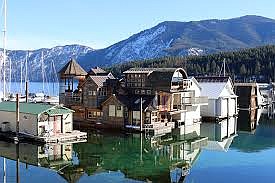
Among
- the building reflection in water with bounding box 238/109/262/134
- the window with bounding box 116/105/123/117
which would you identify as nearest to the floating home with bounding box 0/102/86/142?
the window with bounding box 116/105/123/117

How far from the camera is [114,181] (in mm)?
26656

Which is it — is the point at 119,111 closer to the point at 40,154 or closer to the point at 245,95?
the point at 40,154

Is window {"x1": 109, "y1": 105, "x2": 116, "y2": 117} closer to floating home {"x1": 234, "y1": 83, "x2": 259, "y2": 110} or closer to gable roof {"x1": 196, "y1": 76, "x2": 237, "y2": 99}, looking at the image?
gable roof {"x1": 196, "y1": 76, "x2": 237, "y2": 99}

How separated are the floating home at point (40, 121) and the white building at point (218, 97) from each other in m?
28.8

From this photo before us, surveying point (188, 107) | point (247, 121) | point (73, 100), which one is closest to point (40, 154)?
point (73, 100)

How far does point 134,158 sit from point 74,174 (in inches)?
293

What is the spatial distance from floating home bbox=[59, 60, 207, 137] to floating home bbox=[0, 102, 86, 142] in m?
9.01

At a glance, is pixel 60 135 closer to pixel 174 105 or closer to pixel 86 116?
pixel 86 116

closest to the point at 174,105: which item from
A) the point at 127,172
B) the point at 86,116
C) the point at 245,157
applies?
the point at 86,116

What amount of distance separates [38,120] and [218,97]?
34.1 m

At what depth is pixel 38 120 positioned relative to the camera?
38531 millimetres

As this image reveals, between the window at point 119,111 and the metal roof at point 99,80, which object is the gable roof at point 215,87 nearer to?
the metal roof at point 99,80

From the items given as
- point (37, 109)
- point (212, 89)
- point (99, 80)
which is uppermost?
point (99, 80)

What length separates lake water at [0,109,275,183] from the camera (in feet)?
91.5
